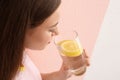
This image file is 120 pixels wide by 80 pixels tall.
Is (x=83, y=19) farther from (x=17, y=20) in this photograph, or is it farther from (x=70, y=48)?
(x=17, y=20)

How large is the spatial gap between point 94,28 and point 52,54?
235mm

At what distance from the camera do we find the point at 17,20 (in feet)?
1.97

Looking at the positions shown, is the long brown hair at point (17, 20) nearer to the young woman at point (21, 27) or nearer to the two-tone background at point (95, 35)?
the young woman at point (21, 27)

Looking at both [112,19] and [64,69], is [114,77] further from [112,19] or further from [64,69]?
[64,69]

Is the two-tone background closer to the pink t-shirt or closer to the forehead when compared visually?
the pink t-shirt

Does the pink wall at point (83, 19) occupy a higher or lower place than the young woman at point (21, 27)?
lower

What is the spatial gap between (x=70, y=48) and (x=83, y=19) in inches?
16.7

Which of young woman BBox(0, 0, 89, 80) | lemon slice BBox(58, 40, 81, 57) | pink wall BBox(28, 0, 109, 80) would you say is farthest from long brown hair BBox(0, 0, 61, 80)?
pink wall BBox(28, 0, 109, 80)

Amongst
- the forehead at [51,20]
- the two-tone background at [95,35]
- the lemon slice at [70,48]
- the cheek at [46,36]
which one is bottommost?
the two-tone background at [95,35]

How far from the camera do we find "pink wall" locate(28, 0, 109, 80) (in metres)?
1.18

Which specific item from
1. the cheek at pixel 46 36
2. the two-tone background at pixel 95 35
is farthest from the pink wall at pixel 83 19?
the cheek at pixel 46 36

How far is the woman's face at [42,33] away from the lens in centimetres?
66

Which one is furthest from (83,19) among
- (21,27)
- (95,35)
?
(21,27)

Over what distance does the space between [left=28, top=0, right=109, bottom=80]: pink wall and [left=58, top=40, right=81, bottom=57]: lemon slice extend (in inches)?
13.8
